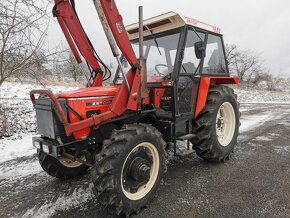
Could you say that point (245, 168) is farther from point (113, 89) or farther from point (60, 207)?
point (60, 207)

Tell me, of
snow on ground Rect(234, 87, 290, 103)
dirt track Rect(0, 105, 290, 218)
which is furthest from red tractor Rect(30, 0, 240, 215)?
snow on ground Rect(234, 87, 290, 103)

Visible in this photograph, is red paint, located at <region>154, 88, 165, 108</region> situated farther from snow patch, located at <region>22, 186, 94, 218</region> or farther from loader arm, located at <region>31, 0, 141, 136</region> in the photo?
snow patch, located at <region>22, 186, 94, 218</region>

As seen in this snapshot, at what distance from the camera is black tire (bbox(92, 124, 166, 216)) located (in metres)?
2.42

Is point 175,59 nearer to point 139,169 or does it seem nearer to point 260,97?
point 139,169

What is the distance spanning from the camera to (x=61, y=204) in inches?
113

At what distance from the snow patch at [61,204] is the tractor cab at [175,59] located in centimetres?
159

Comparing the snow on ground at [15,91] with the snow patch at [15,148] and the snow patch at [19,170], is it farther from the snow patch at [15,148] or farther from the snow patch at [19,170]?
the snow patch at [19,170]

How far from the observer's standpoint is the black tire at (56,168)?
330cm

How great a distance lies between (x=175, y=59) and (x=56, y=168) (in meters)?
2.37

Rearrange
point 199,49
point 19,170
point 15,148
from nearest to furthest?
point 199,49 < point 19,170 < point 15,148

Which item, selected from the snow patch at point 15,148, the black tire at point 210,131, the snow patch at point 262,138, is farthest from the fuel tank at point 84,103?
the snow patch at point 262,138

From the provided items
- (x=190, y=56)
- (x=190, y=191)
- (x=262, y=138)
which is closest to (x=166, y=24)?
(x=190, y=56)

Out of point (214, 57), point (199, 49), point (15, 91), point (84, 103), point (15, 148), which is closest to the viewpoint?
point (84, 103)

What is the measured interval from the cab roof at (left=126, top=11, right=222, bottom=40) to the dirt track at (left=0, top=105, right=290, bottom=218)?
2251 millimetres
